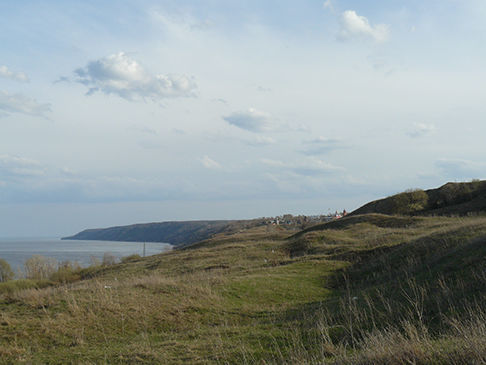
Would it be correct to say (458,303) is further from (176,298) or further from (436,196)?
(436,196)

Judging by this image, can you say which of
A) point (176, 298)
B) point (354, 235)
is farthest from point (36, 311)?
point (354, 235)

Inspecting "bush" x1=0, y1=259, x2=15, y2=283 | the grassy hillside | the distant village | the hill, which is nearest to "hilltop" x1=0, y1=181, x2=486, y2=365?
the grassy hillside

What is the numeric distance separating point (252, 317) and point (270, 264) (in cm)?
1393

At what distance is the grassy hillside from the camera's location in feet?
24.2

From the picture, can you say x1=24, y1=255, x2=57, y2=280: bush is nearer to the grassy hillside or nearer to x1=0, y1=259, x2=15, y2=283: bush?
x1=0, y1=259, x2=15, y2=283: bush

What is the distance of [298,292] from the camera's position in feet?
58.1

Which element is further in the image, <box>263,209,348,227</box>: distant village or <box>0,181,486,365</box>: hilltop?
<box>263,209,348,227</box>: distant village

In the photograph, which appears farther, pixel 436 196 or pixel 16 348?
pixel 436 196

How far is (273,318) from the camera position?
508 inches

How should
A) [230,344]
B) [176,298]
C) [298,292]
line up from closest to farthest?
[230,344], [176,298], [298,292]

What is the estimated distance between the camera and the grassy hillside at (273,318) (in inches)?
291

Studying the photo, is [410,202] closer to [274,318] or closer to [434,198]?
[434,198]

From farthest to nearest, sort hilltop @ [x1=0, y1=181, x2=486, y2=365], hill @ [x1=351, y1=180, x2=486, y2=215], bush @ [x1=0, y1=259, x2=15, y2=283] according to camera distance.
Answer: bush @ [x1=0, y1=259, x2=15, y2=283], hill @ [x1=351, y1=180, x2=486, y2=215], hilltop @ [x1=0, y1=181, x2=486, y2=365]

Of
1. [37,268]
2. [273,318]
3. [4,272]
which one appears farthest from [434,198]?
[4,272]
